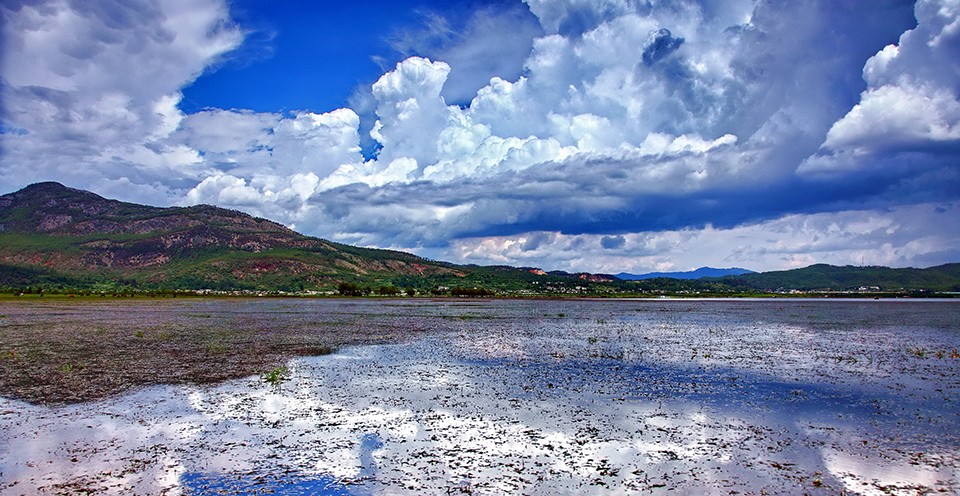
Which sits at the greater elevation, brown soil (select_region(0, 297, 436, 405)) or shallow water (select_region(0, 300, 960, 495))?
brown soil (select_region(0, 297, 436, 405))

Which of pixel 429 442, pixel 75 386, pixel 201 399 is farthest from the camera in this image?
pixel 75 386

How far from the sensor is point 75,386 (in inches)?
1192

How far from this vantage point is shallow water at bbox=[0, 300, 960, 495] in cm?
1644

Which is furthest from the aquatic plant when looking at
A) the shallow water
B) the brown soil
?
the brown soil

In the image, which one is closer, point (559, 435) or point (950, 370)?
point (559, 435)

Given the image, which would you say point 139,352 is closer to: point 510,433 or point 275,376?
point 275,376

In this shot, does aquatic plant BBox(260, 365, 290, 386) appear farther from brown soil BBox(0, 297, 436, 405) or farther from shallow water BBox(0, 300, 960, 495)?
brown soil BBox(0, 297, 436, 405)

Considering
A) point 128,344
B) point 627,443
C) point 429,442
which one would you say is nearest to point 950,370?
point 627,443

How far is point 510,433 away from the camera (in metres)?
21.7

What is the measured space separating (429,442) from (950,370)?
120ft

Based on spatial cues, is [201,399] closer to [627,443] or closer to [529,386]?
[529,386]

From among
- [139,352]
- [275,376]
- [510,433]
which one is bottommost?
[510,433]

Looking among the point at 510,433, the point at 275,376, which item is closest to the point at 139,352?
the point at 275,376

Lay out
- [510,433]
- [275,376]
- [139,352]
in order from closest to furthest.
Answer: [510,433] → [275,376] → [139,352]
